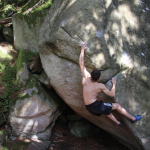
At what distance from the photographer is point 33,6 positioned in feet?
23.1

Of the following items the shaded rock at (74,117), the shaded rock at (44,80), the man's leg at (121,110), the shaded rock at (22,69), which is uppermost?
the shaded rock at (22,69)

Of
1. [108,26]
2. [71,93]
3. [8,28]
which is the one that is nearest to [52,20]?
[108,26]

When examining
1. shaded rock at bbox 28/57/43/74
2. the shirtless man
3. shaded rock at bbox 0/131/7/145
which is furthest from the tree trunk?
the shirtless man

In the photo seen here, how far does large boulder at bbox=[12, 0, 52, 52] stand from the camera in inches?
253

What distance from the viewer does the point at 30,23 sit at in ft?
21.9

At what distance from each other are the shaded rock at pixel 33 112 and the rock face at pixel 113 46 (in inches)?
59.7

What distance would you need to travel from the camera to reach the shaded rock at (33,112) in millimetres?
5305

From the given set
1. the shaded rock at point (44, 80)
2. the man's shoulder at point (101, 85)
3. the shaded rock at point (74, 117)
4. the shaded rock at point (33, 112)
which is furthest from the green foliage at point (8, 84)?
the man's shoulder at point (101, 85)

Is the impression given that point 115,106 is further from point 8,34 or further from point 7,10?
point 7,10

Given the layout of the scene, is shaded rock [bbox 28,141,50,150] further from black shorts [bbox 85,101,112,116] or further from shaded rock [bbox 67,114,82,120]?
black shorts [bbox 85,101,112,116]

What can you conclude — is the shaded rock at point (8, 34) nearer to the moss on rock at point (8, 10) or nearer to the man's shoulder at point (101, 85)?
the moss on rock at point (8, 10)

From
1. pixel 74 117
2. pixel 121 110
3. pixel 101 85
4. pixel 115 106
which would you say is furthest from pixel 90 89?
pixel 74 117

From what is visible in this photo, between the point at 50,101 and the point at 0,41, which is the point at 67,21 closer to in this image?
the point at 50,101

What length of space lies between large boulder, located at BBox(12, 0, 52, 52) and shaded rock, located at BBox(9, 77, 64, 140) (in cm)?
204
